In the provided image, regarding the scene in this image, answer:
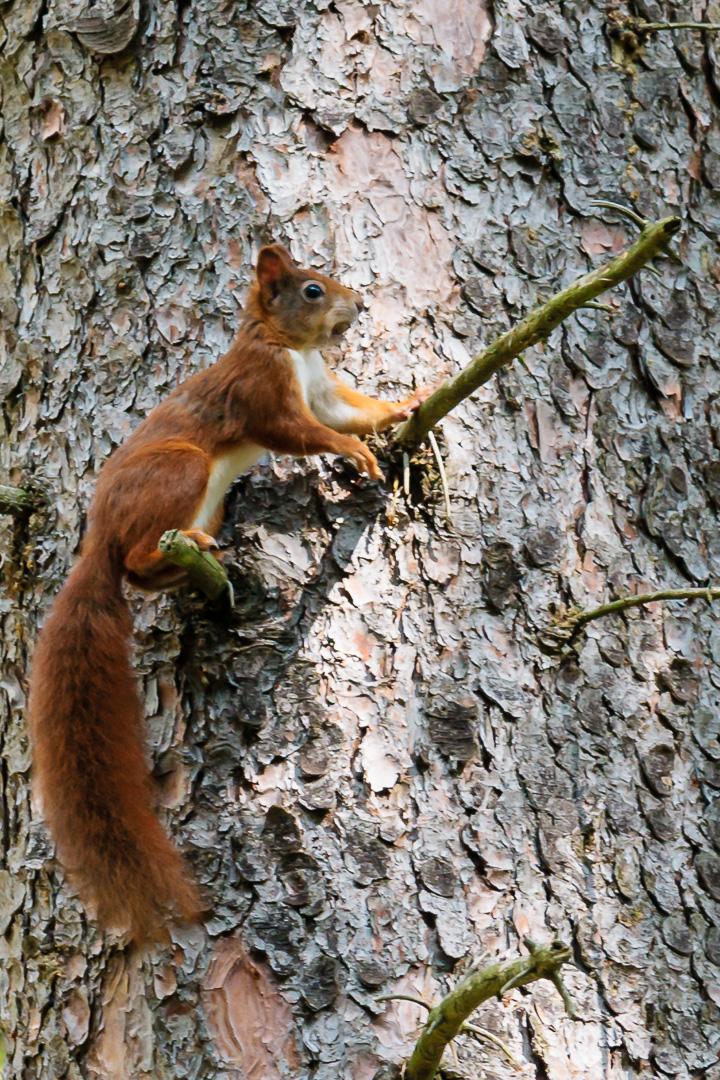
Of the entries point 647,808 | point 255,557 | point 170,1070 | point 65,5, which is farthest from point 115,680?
point 65,5

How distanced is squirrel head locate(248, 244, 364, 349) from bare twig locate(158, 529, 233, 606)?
546 mm

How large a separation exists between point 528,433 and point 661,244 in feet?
2.49

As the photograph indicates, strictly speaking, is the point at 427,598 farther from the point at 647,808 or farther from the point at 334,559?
the point at 647,808

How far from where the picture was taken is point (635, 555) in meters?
2.32

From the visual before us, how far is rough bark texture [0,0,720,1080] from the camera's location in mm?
1988

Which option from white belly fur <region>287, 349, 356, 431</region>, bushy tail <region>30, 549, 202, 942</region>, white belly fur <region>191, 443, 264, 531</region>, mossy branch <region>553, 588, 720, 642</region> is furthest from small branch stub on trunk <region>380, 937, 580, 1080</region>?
white belly fur <region>287, 349, 356, 431</region>

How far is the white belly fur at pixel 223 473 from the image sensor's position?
215 cm

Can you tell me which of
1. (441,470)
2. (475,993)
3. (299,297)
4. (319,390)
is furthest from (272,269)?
(475,993)

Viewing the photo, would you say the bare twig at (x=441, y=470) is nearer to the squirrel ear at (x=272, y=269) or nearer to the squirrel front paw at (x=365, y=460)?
the squirrel front paw at (x=365, y=460)

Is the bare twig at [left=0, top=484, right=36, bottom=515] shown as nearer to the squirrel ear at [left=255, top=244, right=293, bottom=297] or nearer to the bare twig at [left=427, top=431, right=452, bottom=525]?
the squirrel ear at [left=255, top=244, right=293, bottom=297]

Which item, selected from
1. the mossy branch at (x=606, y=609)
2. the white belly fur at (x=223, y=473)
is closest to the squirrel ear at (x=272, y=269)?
the white belly fur at (x=223, y=473)

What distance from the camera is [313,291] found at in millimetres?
2199

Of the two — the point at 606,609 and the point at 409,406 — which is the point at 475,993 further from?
the point at 409,406

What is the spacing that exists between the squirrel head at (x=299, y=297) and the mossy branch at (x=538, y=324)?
25 cm
